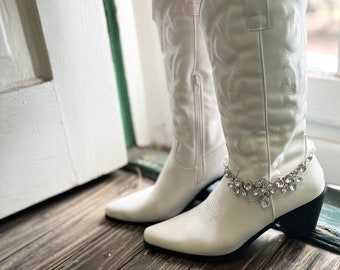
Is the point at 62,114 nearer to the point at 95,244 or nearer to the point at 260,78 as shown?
the point at 95,244

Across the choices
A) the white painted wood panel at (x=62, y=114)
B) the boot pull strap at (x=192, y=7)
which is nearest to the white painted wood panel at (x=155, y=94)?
the white painted wood panel at (x=62, y=114)

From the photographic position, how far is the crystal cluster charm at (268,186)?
593mm

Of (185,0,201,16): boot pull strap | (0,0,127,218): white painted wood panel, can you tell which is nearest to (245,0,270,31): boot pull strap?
(185,0,201,16): boot pull strap

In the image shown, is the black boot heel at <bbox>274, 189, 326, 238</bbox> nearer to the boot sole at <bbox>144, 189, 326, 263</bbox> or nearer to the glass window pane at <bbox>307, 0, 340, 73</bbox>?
the boot sole at <bbox>144, 189, 326, 263</bbox>

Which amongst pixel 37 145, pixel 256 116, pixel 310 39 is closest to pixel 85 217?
pixel 37 145

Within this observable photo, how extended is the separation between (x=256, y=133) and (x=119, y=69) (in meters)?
0.52

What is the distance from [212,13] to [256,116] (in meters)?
0.15

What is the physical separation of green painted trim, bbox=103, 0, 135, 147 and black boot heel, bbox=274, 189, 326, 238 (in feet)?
1.72

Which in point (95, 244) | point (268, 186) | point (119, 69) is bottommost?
point (95, 244)

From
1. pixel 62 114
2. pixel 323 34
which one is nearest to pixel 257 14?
pixel 323 34

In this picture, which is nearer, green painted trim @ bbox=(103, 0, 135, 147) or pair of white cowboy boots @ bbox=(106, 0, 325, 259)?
pair of white cowboy boots @ bbox=(106, 0, 325, 259)

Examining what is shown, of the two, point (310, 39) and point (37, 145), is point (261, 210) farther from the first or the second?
point (37, 145)

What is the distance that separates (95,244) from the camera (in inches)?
29.0

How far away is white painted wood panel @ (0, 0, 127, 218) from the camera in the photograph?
0.78m
